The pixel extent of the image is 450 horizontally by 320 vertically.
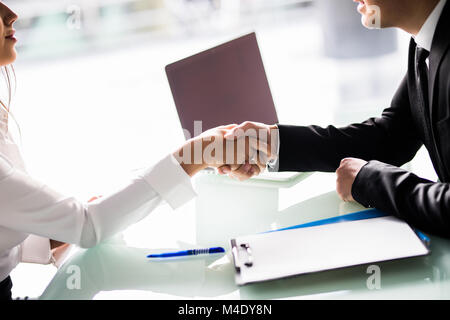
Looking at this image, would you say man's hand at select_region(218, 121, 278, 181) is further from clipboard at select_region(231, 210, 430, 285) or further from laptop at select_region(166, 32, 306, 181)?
clipboard at select_region(231, 210, 430, 285)

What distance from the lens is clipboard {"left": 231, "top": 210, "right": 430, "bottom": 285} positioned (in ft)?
2.56

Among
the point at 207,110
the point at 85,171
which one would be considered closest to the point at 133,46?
the point at 85,171

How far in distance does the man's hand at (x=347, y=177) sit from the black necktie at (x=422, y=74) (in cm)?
22

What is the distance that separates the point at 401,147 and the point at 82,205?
0.79 m

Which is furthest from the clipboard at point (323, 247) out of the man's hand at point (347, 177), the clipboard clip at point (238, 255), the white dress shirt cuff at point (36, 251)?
the white dress shirt cuff at point (36, 251)

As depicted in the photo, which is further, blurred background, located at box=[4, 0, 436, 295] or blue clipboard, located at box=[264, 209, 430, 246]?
blurred background, located at box=[4, 0, 436, 295]

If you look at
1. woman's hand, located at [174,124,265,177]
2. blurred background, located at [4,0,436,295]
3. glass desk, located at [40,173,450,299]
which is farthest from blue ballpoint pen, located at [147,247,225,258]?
blurred background, located at [4,0,436,295]

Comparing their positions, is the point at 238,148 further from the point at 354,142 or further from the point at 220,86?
the point at 354,142

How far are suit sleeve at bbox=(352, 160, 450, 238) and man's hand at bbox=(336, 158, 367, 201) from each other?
0.03 m

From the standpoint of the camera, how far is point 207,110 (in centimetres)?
130

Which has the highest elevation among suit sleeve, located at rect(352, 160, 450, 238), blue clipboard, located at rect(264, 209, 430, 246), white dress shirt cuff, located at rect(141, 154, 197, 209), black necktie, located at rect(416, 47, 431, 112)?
black necktie, located at rect(416, 47, 431, 112)

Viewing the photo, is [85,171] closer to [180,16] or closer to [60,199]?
[60,199]

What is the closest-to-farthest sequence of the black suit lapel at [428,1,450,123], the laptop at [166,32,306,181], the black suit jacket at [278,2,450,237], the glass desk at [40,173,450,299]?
the glass desk at [40,173,450,299] → the black suit jacket at [278,2,450,237] → the black suit lapel at [428,1,450,123] → the laptop at [166,32,306,181]
